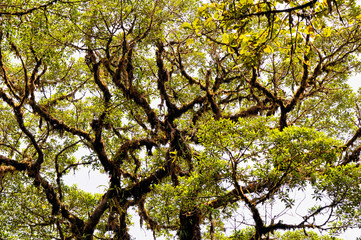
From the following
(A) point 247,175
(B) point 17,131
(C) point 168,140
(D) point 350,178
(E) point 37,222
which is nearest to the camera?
(D) point 350,178

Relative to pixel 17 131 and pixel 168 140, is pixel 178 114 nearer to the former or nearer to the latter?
pixel 168 140

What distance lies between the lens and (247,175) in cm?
518

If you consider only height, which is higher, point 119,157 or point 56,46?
point 56,46

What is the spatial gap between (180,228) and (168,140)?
226 centimetres

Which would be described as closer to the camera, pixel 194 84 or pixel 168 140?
pixel 168 140

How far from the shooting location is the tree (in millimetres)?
4949

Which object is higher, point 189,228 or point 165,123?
point 165,123

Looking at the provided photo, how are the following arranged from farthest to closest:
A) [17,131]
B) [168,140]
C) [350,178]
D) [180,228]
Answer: [17,131] → [168,140] → [180,228] → [350,178]

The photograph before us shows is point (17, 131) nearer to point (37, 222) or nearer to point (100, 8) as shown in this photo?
point (37, 222)

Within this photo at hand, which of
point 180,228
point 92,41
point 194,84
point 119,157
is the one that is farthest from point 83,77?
point 180,228

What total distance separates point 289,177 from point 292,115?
4177 millimetres

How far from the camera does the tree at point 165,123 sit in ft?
16.2

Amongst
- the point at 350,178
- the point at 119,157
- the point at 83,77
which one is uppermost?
the point at 83,77

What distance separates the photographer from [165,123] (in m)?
8.21
